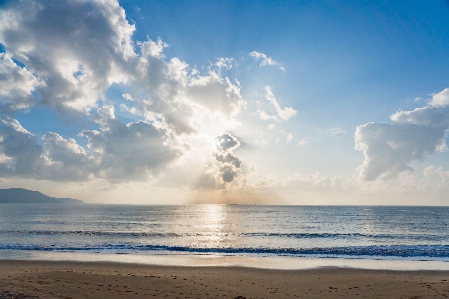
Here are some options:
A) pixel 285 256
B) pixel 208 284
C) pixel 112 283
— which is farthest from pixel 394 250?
pixel 112 283

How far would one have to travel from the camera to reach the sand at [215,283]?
16375 millimetres

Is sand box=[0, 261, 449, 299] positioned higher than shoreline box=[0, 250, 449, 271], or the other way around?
sand box=[0, 261, 449, 299]

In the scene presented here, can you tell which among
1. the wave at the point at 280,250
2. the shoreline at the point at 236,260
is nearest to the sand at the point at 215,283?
the shoreline at the point at 236,260

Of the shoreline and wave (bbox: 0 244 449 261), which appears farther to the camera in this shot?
wave (bbox: 0 244 449 261)

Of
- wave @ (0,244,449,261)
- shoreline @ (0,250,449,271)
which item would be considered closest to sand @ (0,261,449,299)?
shoreline @ (0,250,449,271)

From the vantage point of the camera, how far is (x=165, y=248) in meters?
37.1

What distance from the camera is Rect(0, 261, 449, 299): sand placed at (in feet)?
53.7

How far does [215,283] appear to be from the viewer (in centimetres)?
1878

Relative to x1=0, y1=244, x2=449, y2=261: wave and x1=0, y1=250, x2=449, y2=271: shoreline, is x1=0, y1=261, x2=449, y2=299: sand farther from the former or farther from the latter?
x1=0, y1=244, x2=449, y2=261: wave

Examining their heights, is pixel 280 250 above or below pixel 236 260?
below

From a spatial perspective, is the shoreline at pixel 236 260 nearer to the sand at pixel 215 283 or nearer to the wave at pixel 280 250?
the sand at pixel 215 283

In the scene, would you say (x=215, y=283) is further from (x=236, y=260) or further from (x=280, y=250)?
(x=280, y=250)

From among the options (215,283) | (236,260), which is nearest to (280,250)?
(236,260)

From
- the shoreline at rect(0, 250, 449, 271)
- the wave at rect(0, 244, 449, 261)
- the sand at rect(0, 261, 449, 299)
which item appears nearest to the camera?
the sand at rect(0, 261, 449, 299)
